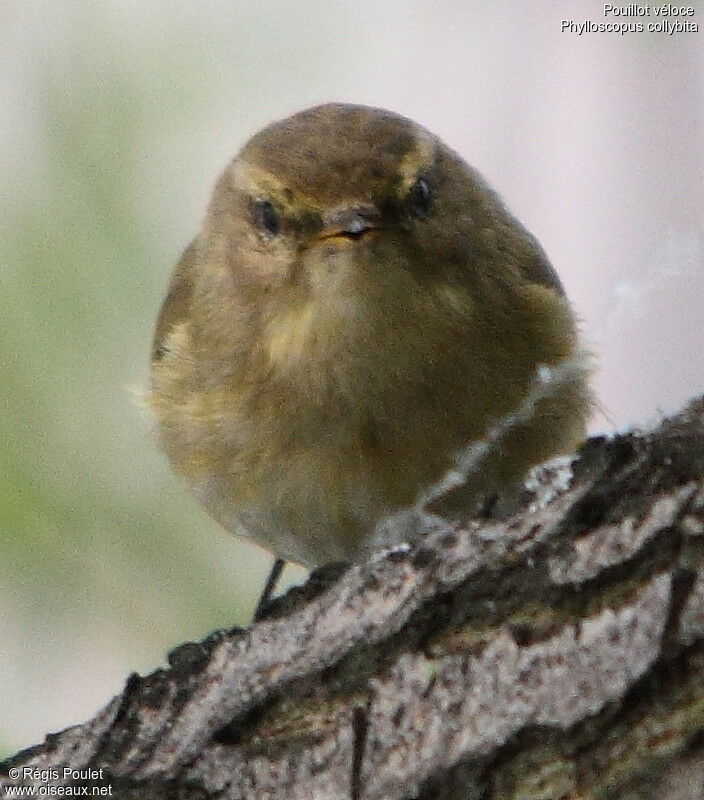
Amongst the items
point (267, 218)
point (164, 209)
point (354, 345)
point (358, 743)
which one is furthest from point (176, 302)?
point (358, 743)

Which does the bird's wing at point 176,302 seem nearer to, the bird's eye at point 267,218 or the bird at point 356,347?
the bird at point 356,347

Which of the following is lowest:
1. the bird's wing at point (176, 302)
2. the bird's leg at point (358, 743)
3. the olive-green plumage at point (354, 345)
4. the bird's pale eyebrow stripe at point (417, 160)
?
the bird's leg at point (358, 743)

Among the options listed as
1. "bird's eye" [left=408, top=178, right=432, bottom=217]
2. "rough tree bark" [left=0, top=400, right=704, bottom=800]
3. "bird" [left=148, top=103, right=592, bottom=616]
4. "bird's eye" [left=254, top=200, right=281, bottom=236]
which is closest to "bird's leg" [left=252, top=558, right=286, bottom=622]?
"bird" [left=148, top=103, right=592, bottom=616]

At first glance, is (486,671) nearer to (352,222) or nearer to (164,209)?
(352,222)

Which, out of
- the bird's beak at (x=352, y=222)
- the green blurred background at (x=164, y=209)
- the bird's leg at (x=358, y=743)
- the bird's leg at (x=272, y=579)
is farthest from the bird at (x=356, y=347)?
the bird's leg at (x=358, y=743)

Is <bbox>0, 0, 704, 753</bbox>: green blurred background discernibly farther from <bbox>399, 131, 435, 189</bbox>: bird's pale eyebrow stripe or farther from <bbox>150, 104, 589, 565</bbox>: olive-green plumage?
<bbox>399, 131, 435, 189</bbox>: bird's pale eyebrow stripe
